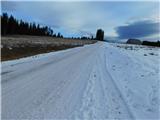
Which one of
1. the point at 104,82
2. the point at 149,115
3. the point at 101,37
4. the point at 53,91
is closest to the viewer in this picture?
the point at 149,115

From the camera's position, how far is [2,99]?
5.60 metres

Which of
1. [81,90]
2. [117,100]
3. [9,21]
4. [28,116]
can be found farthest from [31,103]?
[9,21]

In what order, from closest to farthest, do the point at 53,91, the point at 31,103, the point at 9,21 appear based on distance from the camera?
the point at 31,103
the point at 53,91
the point at 9,21

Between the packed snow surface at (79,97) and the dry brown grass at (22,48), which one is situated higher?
the packed snow surface at (79,97)

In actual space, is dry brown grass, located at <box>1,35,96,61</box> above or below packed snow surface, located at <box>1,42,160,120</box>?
below

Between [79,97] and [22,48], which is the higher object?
[79,97]

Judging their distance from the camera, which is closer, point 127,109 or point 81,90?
point 127,109

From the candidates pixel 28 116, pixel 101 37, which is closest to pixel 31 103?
pixel 28 116

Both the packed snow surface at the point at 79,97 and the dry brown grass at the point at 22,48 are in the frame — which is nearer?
the packed snow surface at the point at 79,97

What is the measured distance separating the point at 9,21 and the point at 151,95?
315 ft

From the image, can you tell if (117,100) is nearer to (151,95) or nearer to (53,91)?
(151,95)

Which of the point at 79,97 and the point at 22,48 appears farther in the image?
the point at 22,48

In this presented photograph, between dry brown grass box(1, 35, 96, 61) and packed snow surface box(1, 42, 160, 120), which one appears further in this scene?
dry brown grass box(1, 35, 96, 61)

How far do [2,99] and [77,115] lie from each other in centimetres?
222
